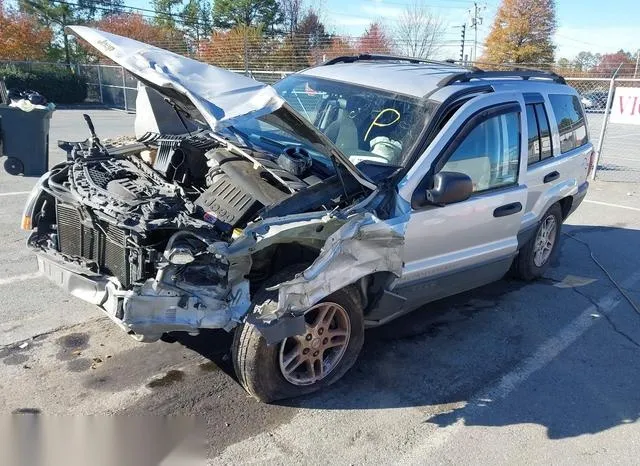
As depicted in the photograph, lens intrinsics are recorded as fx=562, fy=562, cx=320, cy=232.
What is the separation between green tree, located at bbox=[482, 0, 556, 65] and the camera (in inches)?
2050

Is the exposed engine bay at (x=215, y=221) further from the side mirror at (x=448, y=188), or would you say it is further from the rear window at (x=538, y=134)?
the rear window at (x=538, y=134)

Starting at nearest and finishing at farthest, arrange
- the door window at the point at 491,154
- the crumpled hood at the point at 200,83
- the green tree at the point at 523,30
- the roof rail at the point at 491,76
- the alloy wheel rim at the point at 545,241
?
the crumpled hood at the point at 200,83, the door window at the point at 491,154, the roof rail at the point at 491,76, the alloy wheel rim at the point at 545,241, the green tree at the point at 523,30

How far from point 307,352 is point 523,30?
5631cm

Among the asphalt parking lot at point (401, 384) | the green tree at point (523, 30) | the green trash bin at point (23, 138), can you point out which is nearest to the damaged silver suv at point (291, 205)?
the asphalt parking lot at point (401, 384)

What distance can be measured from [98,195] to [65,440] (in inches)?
55.1

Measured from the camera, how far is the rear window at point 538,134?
490cm

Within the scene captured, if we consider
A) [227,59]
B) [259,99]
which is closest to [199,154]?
[259,99]

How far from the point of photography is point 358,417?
10.9ft

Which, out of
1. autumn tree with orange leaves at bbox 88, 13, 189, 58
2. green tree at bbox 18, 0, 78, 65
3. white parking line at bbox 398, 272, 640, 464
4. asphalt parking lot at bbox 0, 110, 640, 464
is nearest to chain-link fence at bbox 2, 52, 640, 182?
white parking line at bbox 398, 272, 640, 464

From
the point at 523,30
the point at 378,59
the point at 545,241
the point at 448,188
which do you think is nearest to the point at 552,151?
the point at 545,241

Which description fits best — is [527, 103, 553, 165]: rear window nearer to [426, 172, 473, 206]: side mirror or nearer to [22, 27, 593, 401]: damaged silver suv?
[22, 27, 593, 401]: damaged silver suv

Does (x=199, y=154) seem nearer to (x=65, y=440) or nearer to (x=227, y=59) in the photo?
(x=65, y=440)

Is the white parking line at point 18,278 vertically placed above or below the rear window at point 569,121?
below

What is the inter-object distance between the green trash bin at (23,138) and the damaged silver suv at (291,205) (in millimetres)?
3785
